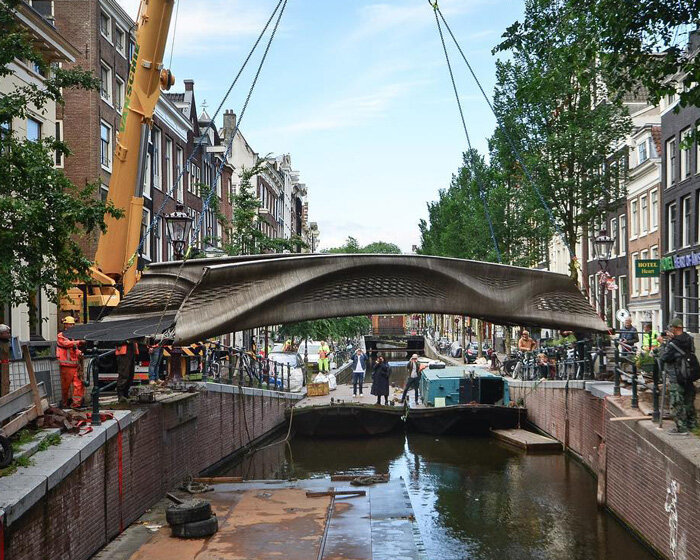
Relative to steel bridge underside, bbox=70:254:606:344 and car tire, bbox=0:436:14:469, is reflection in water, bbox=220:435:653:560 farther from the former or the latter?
car tire, bbox=0:436:14:469

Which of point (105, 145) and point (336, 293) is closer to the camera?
point (336, 293)

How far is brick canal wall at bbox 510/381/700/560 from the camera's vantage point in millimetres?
12188

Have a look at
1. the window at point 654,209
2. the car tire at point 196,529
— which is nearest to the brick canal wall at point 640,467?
the car tire at point 196,529

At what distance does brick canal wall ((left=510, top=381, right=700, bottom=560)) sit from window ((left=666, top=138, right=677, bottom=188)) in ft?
69.9

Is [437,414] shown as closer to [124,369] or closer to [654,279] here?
[124,369]

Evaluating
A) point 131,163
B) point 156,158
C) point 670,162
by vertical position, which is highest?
point 156,158

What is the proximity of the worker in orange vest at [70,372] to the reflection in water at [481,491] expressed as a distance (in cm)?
671

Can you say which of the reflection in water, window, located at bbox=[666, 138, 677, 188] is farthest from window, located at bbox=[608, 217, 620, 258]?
the reflection in water

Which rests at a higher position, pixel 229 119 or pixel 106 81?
pixel 229 119

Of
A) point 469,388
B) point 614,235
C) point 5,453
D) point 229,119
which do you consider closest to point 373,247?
point 229,119

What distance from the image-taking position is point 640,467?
49.4 feet

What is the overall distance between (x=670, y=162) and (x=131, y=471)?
113ft

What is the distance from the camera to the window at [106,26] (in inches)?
1417

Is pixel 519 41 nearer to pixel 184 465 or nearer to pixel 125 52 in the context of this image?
pixel 184 465
